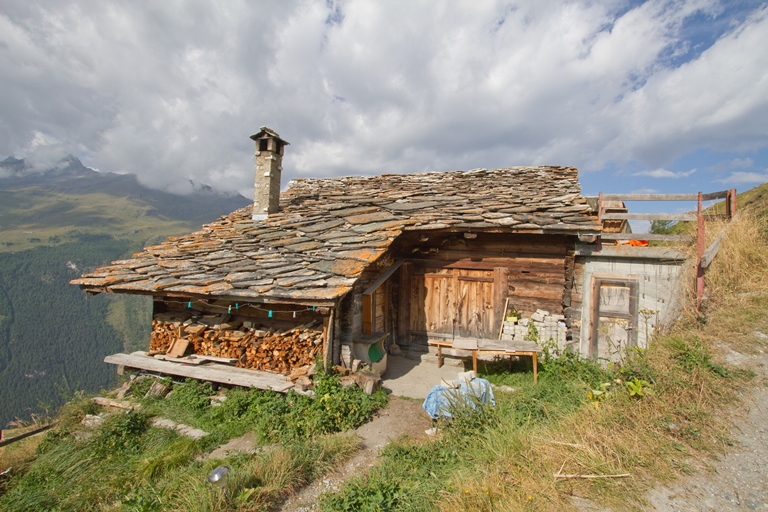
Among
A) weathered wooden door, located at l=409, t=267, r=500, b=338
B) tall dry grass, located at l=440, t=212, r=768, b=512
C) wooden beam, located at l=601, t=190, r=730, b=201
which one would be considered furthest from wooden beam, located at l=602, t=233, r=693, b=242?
weathered wooden door, located at l=409, t=267, r=500, b=338

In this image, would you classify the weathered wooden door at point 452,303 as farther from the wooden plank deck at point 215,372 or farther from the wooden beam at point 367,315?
the wooden plank deck at point 215,372

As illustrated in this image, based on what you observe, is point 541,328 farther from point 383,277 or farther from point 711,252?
point 383,277

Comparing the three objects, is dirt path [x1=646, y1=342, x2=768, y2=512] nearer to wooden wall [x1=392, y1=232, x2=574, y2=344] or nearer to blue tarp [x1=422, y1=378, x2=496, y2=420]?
blue tarp [x1=422, y1=378, x2=496, y2=420]

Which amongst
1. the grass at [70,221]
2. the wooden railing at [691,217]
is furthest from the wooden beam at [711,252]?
the grass at [70,221]

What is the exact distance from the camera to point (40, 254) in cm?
11062

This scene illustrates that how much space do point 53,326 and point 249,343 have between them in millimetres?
111714

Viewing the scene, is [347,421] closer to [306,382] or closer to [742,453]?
[306,382]

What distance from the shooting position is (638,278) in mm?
7461

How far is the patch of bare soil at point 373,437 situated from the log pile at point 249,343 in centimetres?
162

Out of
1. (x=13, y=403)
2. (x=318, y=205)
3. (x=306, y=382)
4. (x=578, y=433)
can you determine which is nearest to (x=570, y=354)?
(x=578, y=433)

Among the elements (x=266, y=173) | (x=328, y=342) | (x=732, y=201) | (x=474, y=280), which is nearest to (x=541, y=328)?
(x=474, y=280)

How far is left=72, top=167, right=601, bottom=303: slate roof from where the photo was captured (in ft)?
20.5

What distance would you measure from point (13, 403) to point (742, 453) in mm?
86997

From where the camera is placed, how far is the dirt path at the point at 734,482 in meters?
2.82
